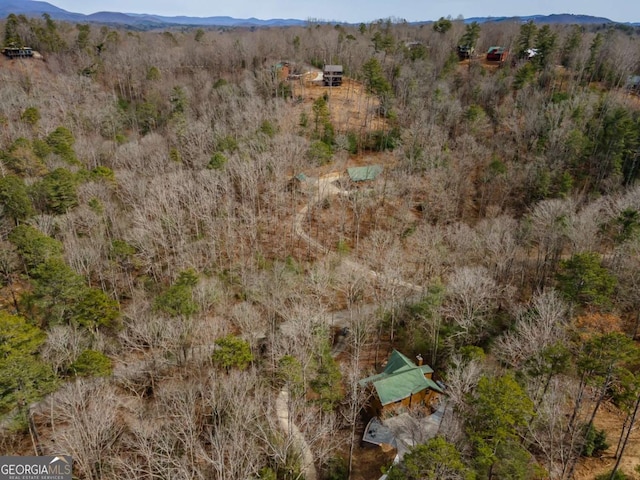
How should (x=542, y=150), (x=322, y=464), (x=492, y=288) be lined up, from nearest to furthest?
(x=322, y=464), (x=492, y=288), (x=542, y=150)

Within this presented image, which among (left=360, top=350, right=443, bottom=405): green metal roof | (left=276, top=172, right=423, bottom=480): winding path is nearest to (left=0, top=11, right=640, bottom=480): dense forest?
(left=276, top=172, right=423, bottom=480): winding path

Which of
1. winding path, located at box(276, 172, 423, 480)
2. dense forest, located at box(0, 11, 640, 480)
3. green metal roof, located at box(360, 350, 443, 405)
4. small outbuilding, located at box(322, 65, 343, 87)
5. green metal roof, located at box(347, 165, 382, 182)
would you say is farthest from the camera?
small outbuilding, located at box(322, 65, 343, 87)

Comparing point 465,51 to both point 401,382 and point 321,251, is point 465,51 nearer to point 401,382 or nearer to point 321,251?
point 321,251

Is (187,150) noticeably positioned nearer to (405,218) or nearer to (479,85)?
(405,218)

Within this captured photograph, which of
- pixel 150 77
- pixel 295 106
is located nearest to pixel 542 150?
pixel 295 106

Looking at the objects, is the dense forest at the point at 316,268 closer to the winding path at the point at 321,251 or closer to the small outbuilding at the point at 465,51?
the winding path at the point at 321,251

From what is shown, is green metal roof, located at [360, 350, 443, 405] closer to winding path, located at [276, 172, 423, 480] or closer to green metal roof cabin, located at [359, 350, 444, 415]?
green metal roof cabin, located at [359, 350, 444, 415]
